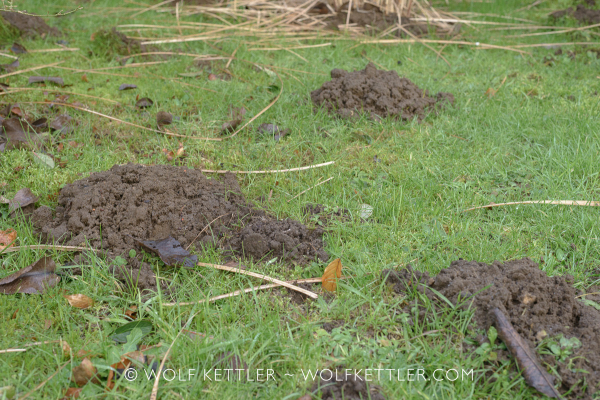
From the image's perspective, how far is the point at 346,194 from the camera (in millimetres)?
3320

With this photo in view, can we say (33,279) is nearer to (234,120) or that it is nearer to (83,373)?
(83,373)

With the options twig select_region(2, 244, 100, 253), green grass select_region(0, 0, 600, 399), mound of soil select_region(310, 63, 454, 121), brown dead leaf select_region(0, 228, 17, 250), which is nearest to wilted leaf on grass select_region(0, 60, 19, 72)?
green grass select_region(0, 0, 600, 399)

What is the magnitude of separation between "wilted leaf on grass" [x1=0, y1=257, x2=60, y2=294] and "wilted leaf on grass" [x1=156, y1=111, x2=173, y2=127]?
1.80m

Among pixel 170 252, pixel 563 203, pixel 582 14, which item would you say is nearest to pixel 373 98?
pixel 563 203

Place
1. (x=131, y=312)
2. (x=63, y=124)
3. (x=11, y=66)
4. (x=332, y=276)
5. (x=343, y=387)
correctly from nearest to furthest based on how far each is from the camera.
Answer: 1. (x=343, y=387)
2. (x=131, y=312)
3. (x=332, y=276)
4. (x=63, y=124)
5. (x=11, y=66)

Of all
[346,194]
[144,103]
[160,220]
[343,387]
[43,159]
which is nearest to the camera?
[343,387]

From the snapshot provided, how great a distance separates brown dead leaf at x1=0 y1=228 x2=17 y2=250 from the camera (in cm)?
281

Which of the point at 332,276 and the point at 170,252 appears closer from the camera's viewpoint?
the point at 332,276

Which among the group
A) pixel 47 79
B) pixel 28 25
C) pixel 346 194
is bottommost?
pixel 346 194

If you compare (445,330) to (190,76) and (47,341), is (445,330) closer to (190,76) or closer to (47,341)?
(47,341)

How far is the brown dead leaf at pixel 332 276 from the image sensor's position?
253 cm

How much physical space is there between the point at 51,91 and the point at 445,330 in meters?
3.97

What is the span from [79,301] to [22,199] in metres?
1.06

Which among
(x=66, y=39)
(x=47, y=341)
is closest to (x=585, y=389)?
(x=47, y=341)
